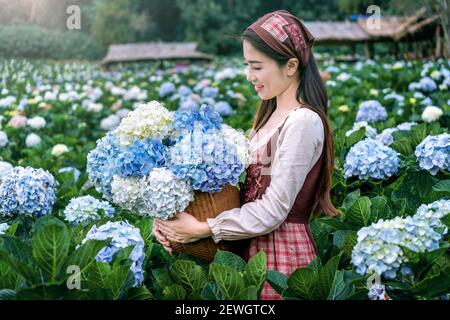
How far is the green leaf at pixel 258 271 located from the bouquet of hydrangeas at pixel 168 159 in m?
0.24

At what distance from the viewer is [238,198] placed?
1986 millimetres

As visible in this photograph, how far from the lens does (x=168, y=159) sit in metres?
1.83

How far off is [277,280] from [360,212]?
0.47 m

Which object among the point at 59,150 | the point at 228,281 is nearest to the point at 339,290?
the point at 228,281

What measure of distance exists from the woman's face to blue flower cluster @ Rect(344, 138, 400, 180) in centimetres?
78

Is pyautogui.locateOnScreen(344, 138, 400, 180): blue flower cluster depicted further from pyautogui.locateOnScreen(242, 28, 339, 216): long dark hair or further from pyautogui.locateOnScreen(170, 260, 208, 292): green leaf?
pyautogui.locateOnScreen(170, 260, 208, 292): green leaf

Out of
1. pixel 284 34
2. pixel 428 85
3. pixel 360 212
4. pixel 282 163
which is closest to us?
pixel 282 163

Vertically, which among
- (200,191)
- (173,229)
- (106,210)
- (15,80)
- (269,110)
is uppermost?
(269,110)

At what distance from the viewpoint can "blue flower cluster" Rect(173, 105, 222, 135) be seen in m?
1.86

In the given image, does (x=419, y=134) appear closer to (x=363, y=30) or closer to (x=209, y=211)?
(x=209, y=211)

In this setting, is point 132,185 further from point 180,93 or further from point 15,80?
point 15,80

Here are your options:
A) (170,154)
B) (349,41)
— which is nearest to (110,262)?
(170,154)

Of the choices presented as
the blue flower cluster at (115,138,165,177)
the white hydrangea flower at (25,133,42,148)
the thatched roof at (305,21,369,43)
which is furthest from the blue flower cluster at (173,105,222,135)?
the thatched roof at (305,21,369,43)
